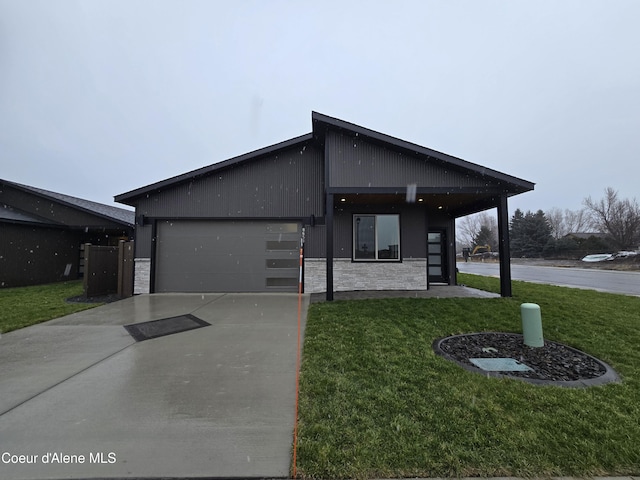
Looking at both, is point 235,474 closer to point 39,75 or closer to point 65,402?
point 65,402

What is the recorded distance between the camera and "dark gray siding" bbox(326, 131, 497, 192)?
768cm

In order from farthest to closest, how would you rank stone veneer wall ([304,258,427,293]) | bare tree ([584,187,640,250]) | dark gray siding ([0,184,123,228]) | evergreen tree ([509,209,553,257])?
evergreen tree ([509,209,553,257]) < bare tree ([584,187,640,250]) < dark gray siding ([0,184,123,228]) < stone veneer wall ([304,258,427,293])

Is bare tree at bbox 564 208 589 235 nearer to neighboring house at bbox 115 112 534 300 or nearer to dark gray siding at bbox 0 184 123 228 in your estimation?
neighboring house at bbox 115 112 534 300

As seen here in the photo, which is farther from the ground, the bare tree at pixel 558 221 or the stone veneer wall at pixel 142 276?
the bare tree at pixel 558 221

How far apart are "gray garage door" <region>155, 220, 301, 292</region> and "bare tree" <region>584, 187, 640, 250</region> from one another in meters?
48.5

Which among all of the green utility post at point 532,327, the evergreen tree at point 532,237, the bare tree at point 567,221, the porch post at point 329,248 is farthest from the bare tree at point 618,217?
the porch post at point 329,248

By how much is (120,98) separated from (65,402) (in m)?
33.4

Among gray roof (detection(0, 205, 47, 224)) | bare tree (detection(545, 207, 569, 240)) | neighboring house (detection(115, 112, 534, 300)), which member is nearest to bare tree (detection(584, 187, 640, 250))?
bare tree (detection(545, 207, 569, 240))

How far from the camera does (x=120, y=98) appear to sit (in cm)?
2667

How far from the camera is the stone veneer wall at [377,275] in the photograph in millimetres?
9148

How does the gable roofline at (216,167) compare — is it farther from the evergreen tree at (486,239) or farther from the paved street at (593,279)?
the evergreen tree at (486,239)

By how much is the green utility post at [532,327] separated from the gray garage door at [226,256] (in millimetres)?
6387

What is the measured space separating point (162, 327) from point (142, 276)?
15.6ft

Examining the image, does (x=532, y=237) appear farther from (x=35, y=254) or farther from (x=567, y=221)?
(x=35, y=254)
